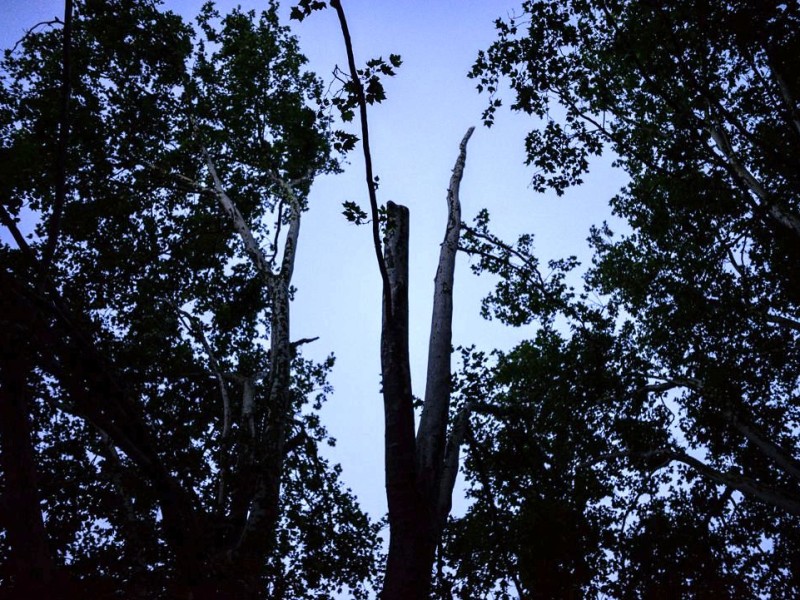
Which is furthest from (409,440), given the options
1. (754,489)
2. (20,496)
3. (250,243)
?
(754,489)

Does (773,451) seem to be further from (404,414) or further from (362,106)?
(362,106)

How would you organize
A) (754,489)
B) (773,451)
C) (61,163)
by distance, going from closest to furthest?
1. (61,163)
2. (754,489)
3. (773,451)

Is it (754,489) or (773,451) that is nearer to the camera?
(754,489)

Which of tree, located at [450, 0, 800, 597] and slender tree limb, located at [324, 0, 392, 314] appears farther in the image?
tree, located at [450, 0, 800, 597]

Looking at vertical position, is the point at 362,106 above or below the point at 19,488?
above

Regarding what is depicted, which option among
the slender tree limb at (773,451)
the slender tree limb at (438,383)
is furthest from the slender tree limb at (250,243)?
the slender tree limb at (773,451)

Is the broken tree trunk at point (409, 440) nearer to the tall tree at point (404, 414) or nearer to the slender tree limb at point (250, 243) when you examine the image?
the tall tree at point (404, 414)

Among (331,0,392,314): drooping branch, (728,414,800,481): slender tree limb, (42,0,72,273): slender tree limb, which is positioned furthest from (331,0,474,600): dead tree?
(728,414,800,481): slender tree limb

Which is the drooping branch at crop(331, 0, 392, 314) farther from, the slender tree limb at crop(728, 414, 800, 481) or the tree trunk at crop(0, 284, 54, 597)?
the slender tree limb at crop(728, 414, 800, 481)

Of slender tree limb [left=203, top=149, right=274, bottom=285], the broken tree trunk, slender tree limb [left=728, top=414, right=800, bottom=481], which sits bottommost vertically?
the broken tree trunk

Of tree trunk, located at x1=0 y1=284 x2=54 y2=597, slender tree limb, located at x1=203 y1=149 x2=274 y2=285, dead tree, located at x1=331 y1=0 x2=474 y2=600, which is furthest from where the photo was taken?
slender tree limb, located at x1=203 y1=149 x2=274 y2=285

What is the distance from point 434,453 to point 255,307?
820 centimetres

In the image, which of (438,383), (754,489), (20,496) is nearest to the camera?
(20,496)

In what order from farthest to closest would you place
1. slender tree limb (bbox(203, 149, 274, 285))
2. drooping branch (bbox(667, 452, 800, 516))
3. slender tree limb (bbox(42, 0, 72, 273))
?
1. slender tree limb (bbox(203, 149, 274, 285))
2. drooping branch (bbox(667, 452, 800, 516))
3. slender tree limb (bbox(42, 0, 72, 273))
